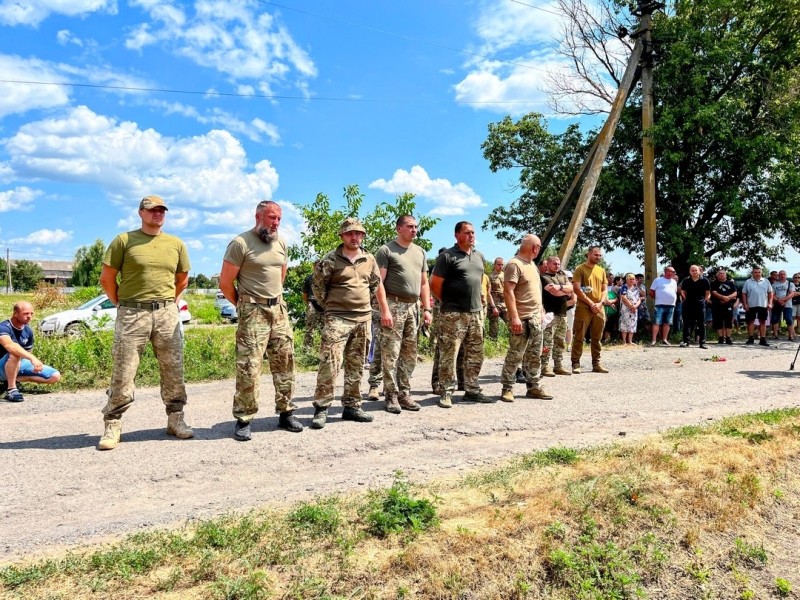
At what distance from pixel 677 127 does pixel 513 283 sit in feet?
35.8

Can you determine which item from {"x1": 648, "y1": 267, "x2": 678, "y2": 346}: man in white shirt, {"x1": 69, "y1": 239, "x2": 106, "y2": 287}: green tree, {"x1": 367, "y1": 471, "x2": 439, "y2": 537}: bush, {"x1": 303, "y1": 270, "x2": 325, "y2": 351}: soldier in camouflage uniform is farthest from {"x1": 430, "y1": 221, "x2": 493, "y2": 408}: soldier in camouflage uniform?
{"x1": 69, "y1": 239, "x2": 106, "y2": 287}: green tree

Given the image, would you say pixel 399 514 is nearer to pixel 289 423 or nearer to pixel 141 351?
pixel 289 423

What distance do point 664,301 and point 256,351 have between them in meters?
10.9

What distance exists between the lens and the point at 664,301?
13.1 m

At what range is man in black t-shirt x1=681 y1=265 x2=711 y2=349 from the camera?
12758 millimetres

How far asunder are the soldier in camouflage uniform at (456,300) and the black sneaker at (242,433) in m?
2.30

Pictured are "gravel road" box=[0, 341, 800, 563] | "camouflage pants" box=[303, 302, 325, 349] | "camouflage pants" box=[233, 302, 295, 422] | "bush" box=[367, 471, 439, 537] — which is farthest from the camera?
"camouflage pants" box=[303, 302, 325, 349]

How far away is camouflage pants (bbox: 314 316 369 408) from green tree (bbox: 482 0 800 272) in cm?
1207

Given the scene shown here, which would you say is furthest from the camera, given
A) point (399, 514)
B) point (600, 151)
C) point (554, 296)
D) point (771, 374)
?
point (600, 151)

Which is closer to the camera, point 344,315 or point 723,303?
point 344,315

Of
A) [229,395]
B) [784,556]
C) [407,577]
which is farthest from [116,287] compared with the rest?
[784,556]

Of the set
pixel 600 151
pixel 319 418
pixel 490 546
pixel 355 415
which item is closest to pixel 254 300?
pixel 319 418

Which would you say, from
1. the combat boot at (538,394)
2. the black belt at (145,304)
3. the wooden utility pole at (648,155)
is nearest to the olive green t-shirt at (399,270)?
the combat boot at (538,394)

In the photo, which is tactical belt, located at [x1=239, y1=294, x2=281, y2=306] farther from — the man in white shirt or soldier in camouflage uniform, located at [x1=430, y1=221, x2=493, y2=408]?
the man in white shirt
